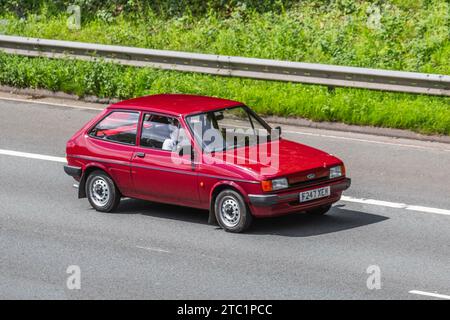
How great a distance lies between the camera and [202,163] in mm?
13898

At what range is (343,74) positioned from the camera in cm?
1991

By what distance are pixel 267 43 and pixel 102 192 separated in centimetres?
866

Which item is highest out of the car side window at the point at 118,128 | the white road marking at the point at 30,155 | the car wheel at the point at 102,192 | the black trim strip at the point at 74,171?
the car side window at the point at 118,128

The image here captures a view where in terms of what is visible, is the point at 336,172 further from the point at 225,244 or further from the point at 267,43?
the point at 267,43

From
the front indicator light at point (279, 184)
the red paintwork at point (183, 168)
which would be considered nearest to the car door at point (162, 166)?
the red paintwork at point (183, 168)

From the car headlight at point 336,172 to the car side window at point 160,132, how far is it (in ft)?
6.58

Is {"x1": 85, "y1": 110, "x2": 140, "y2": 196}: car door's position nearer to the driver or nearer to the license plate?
the driver

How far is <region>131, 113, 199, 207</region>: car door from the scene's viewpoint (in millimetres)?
14062

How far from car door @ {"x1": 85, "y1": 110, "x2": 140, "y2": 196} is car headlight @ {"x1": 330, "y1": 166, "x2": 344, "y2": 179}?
8.52 ft

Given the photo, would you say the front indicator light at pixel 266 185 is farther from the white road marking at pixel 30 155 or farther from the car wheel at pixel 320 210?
the white road marking at pixel 30 155

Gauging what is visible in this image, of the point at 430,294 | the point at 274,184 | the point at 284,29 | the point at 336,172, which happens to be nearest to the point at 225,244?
the point at 274,184

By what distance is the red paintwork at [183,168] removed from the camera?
44.4 ft

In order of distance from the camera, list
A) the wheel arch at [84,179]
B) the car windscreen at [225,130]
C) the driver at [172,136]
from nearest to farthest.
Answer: the car windscreen at [225,130]
the driver at [172,136]
the wheel arch at [84,179]
